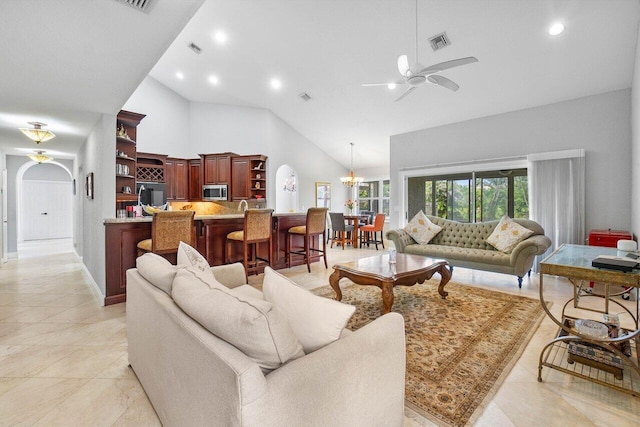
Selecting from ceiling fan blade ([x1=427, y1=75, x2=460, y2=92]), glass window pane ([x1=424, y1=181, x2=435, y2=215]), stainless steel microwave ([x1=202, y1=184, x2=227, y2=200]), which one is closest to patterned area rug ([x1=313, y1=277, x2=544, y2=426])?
ceiling fan blade ([x1=427, y1=75, x2=460, y2=92])

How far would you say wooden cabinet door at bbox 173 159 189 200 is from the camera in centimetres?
728

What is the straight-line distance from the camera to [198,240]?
161 inches

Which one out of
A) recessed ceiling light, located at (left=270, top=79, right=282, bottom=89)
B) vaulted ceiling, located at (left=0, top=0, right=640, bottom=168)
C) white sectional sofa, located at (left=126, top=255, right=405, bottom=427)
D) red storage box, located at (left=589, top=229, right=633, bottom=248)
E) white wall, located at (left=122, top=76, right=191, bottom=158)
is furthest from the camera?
white wall, located at (left=122, top=76, right=191, bottom=158)

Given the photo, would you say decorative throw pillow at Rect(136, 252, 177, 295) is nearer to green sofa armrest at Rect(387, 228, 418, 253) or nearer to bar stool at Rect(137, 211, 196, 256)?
bar stool at Rect(137, 211, 196, 256)

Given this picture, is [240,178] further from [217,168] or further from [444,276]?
[444,276]

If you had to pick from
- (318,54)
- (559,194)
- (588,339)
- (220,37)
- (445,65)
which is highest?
(220,37)

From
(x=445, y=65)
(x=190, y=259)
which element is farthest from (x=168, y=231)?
(x=445, y=65)

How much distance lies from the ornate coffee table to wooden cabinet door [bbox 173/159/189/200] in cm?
565

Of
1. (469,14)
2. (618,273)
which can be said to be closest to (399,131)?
(469,14)

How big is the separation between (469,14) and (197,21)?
13.0ft

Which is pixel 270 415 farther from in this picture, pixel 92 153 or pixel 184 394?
pixel 92 153

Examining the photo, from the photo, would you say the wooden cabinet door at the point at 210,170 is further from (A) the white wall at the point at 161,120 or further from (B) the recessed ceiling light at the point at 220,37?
(B) the recessed ceiling light at the point at 220,37

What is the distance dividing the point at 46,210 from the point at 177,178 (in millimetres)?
5558

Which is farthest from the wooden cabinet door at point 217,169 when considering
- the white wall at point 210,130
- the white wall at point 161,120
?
the white wall at point 161,120
